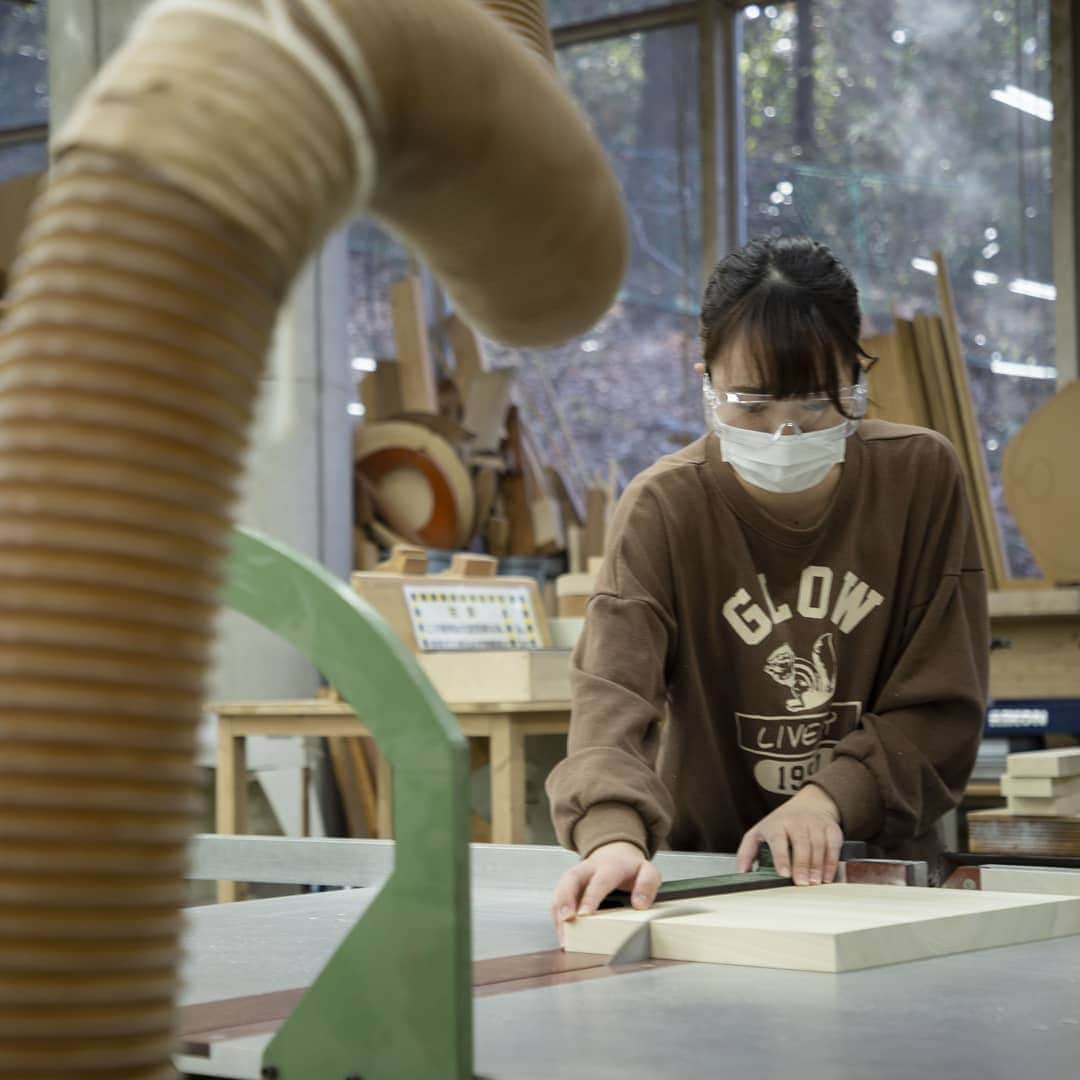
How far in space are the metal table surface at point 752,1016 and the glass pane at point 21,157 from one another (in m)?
6.53

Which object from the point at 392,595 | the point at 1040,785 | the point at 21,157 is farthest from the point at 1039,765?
the point at 21,157

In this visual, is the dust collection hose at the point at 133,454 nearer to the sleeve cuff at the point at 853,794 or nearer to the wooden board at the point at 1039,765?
the sleeve cuff at the point at 853,794

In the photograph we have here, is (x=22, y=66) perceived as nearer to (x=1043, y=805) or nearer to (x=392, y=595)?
(x=392, y=595)

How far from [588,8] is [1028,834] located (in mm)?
5135

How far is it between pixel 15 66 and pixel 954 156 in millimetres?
4153

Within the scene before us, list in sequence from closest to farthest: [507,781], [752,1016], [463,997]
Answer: [463,997] → [752,1016] → [507,781]

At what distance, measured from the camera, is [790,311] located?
5.34 feet

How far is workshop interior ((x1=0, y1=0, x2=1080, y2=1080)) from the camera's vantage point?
47cm

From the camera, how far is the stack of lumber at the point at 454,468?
5.80 metres

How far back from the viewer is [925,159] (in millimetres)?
6004

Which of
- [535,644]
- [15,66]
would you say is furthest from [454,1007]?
[15,66]

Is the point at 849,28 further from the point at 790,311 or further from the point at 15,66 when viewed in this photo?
the point at 790,311

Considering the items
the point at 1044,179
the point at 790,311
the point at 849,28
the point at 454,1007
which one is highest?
the point at 849,28

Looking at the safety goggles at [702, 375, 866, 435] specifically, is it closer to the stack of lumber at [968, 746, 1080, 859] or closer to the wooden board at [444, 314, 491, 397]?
the stack of lumber at [968, 746, 1080, 859]
